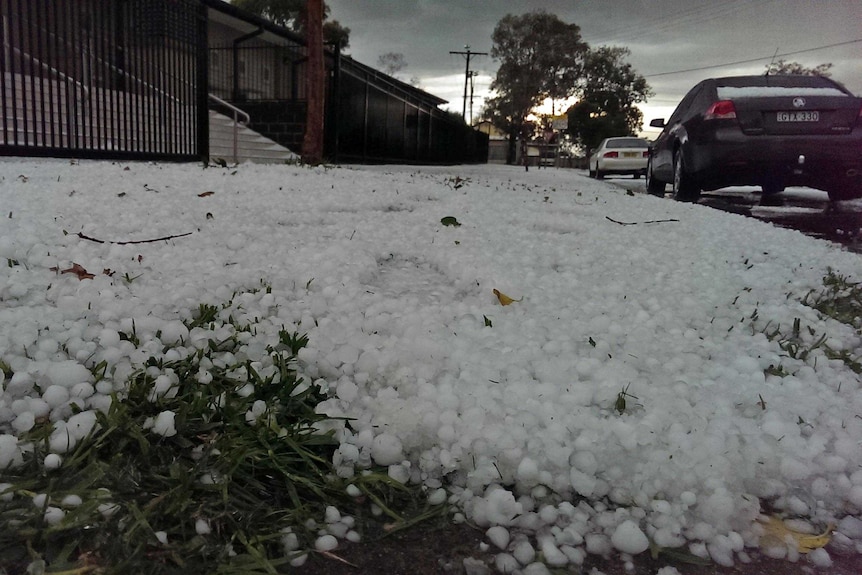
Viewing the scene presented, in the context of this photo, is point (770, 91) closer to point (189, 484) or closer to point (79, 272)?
point (79, 272)

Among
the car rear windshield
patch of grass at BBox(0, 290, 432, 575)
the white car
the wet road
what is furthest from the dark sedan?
the car rear windshield

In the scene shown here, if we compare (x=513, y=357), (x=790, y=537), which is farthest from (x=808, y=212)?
(x=790, y=537)

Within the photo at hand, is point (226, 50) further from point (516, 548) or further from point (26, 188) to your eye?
point (516, 548)

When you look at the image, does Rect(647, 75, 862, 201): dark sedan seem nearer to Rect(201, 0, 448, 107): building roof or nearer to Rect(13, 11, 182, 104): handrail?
Rect(13, 11, 182, 104): handrail

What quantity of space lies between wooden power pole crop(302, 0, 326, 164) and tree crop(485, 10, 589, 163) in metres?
32.0

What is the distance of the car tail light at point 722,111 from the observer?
5.10 meters

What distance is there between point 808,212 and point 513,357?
5118 mm

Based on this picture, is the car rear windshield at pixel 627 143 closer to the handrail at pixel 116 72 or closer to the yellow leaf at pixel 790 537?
the handrail at pixel 116 72

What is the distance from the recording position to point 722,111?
5.13 m

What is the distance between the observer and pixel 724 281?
2.30 m

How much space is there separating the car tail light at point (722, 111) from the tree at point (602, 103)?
38.5 metres

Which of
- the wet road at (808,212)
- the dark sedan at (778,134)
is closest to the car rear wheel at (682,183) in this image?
the wet road at (808,212)

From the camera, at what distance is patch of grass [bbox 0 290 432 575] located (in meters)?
0.85

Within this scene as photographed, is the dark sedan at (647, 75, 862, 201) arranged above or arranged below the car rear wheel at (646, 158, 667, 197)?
above
